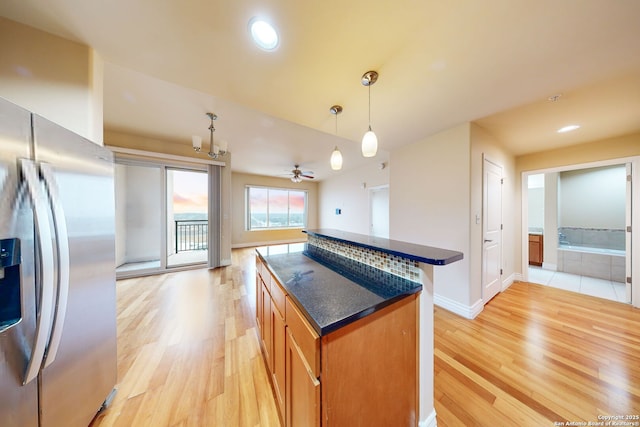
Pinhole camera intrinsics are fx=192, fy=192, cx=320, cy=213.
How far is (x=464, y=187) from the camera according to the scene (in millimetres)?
2350

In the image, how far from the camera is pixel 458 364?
1646 millimetres

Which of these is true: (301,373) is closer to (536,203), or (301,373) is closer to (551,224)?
(551,224)

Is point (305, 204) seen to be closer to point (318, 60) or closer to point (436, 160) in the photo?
point (436, 160)

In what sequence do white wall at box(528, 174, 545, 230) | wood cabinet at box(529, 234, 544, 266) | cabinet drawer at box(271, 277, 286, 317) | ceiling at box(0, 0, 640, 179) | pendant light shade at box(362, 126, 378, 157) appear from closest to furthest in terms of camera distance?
1. ceiling at box(0, 0, 640, 179)
2. cabinet drawer at box(271, 277, 286, 317)
3. pendant light shade at box(362, 126, 378, 157)
4. wood cabinet at box(529, 234, 544, 266)
5. white wall at box(528, 174, 545, 230)

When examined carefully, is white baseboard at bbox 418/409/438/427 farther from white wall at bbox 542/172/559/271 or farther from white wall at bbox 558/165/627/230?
white wall at bbox 558/165/627/230

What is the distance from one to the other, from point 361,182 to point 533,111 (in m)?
3.55

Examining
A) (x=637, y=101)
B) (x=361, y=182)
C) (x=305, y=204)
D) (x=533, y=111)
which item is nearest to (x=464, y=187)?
(x=533, y=111)

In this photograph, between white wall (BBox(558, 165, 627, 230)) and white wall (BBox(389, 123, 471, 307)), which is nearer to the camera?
white wall (BBox(389, 123, 471, 307))

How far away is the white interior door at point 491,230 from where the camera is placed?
2574 mm

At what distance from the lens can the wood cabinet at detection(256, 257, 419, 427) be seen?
79 centimetres

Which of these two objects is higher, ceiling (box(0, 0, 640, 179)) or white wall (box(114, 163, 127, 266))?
ceiling (box(0, 0, 640, 179))

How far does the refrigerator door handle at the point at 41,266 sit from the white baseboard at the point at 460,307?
340cm

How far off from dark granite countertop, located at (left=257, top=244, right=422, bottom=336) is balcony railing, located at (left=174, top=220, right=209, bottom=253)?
A: 4.73 metres

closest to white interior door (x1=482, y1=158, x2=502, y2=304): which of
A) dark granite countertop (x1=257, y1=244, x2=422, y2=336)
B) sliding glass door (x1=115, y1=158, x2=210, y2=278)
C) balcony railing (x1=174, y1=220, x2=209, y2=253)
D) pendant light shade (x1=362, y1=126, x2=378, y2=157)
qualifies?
pendant light shade (x1=362, y1=126, x2=378, y2=157)
